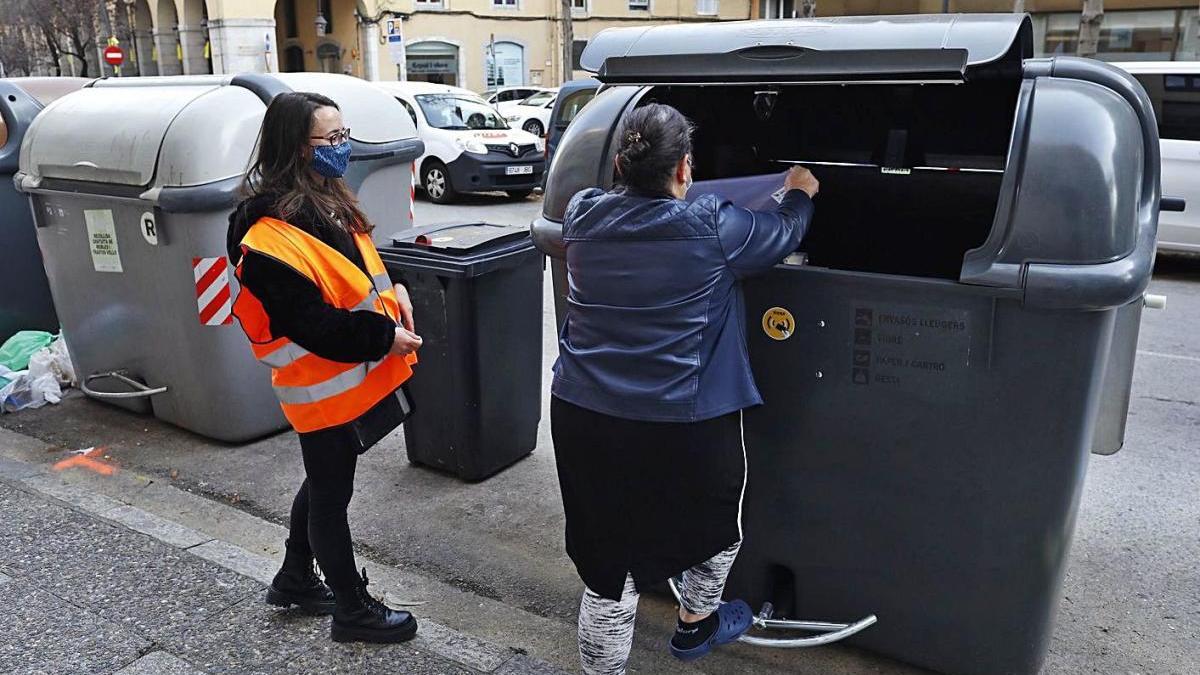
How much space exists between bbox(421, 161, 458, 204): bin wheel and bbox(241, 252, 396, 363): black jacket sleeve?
1158 centimetres

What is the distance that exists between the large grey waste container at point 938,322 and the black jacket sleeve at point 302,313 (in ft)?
2.29

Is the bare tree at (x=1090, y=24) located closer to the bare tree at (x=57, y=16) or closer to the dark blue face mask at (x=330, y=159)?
the dark blue face mask at (x=330, y=159)

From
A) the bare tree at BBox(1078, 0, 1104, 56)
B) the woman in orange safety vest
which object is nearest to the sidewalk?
the woman in orange safety vest

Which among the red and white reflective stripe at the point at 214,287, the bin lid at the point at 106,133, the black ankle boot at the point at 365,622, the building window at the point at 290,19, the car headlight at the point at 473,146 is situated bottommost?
the black ankle boot at the point at 365,622

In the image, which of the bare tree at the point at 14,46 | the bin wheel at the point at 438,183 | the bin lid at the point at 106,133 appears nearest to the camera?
the bin lid at the point at 106,133

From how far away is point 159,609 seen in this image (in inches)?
128

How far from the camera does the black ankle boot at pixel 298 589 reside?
3.20 meters

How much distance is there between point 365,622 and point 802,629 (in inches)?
52.0

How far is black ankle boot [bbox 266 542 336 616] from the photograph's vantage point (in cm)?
320

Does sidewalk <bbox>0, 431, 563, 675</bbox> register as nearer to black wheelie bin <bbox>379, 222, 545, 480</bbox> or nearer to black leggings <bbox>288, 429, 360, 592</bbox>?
black leggings <bbox>288, 429, 360, 592</bbox>

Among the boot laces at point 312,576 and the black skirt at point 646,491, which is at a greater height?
the black skirt at point 646,491

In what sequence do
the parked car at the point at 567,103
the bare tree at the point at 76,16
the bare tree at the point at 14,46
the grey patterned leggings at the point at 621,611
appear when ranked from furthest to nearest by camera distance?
the bare tree at the point at 14,46 → the bare tree at the point at 76,16 → the parked car at the point at 567,103 → the grey patterned leggings at the point at 621,611

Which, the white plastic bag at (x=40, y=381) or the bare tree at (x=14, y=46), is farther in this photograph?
the bare tree at (x=14, y=46)

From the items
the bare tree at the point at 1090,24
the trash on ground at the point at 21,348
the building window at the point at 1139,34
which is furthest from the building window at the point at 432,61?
the trash on ground at the point at 21,348
